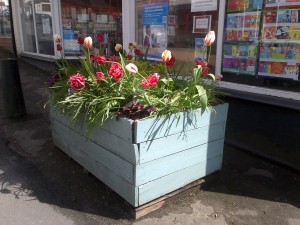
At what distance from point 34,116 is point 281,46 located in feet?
12.7

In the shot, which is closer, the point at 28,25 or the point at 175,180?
the point at 175,180

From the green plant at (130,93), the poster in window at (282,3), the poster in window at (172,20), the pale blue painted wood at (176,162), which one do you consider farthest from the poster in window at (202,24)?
the pale blue painted wood at (176,162)

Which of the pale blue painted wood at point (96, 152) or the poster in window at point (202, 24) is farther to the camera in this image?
the poster in window at point (202, 24)

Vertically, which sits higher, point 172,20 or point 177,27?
point 172,20

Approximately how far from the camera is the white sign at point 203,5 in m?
3.68

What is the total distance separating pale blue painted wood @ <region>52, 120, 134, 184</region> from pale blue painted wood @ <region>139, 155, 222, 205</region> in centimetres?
18

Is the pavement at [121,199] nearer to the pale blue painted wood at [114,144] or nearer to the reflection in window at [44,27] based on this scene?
the pale blue painted wood at [114,144]

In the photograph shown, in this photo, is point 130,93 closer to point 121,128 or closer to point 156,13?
point 121,128

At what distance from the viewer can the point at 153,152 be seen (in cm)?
221

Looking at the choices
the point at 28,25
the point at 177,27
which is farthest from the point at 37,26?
the point at 177,27

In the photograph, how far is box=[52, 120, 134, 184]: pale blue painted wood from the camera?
7.34 feet

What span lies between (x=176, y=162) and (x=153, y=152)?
0.94 feet

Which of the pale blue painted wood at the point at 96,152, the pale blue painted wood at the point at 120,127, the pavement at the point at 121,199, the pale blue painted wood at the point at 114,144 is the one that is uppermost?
the pale blue painted wood at the point at 120,127

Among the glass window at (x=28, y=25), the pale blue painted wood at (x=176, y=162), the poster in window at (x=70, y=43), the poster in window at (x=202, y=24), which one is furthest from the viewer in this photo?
the glass window at (x=28, y=25)
